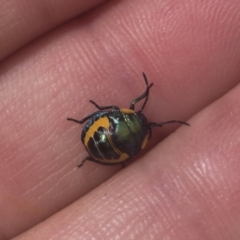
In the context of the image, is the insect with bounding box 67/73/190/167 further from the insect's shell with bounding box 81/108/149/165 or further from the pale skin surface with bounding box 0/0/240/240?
the pale skin surface with bounding box 0/0/240/240

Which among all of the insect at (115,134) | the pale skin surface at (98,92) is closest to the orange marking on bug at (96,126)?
A: the insect at (115,134)

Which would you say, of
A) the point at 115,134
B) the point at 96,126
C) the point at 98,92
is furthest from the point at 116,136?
the point at 98,92

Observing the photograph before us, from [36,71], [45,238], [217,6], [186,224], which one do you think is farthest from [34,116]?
[217,6]

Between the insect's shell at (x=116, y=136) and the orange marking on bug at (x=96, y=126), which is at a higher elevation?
the orange marking on bug at (x=96, y=126)

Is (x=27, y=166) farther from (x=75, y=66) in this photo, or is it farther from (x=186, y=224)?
(x=186, y=224)

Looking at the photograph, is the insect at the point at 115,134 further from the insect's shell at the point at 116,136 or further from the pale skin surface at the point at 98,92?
the pale skin surface at the point at 98,92

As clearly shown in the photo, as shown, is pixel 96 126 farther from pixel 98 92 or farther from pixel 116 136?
pixel 98 92

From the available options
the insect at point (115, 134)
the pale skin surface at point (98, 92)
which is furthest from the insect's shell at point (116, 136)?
the pale skin surface at point (98, 92)
